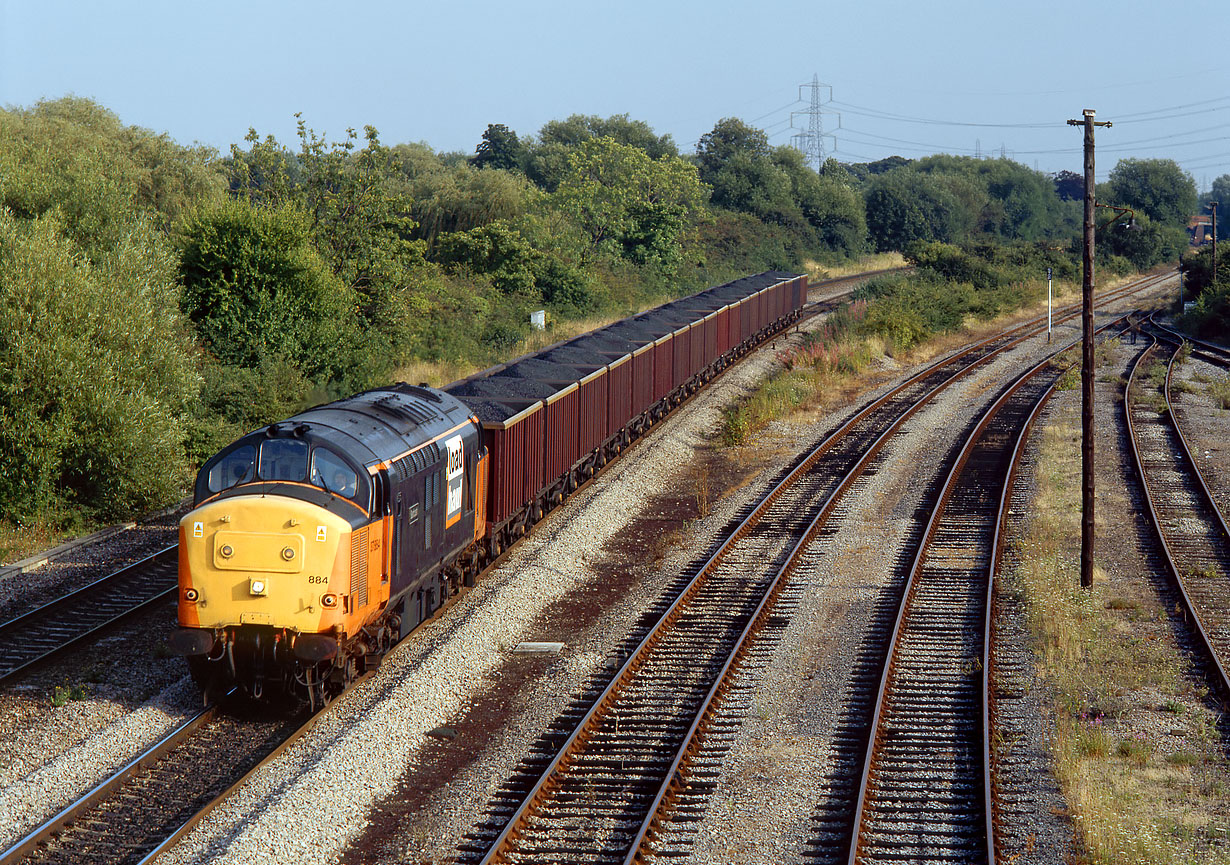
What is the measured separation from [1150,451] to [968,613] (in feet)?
50.4

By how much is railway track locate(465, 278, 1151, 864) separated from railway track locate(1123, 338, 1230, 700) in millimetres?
6370

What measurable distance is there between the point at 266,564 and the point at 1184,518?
19.0 meters

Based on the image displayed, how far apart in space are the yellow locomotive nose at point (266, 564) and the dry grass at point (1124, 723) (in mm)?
8025

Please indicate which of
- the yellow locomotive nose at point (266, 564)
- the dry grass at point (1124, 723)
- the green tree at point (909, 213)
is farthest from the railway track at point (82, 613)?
the green tree at point (909, 213)

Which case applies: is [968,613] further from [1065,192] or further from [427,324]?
[1065,192]

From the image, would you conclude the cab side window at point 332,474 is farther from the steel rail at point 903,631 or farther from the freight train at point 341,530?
the steel rail at point 903,631

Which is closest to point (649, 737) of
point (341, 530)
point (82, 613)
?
point (341, 530)

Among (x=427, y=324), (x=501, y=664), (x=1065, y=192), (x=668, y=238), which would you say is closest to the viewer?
(x=501, y=664)

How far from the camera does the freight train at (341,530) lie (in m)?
12.6

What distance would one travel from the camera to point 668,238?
6331 cm

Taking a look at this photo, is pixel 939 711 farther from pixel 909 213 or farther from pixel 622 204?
pixel 909 213

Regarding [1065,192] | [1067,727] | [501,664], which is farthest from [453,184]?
[1065,192]

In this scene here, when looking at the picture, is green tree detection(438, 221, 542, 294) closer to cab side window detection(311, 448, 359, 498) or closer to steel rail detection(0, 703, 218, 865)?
cab side window detection(311, 448, 359, 498)

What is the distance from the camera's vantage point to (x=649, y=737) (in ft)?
42.9
